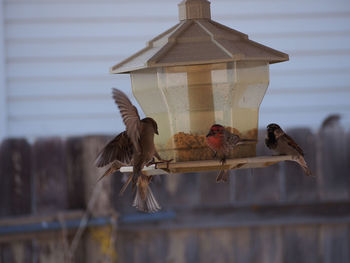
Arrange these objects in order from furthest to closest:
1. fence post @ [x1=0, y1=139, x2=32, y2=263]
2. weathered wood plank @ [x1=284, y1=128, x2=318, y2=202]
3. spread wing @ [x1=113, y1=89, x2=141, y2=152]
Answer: weathered wood plank @ [x1=284, y1=128, x2=318, y2=202], fence post @ [x1=0, y1=139, x2=32, y2=263], spread wing @ [x1=113, y1=89, x2=141, y2=152]

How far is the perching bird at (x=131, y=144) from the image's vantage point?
3.34 m

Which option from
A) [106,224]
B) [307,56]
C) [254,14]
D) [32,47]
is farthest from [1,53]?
[307,56]

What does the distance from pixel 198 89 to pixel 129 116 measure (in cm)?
54

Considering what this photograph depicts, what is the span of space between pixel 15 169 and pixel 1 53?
3.80 feet

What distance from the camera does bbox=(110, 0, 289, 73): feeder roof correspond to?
338 centimetres

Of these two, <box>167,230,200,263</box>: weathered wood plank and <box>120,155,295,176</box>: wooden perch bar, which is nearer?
<box>120,155,295,176</box>: wooden perch bar

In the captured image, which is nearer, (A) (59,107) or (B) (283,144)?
(B) (283,144)

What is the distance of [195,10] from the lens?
3.76m

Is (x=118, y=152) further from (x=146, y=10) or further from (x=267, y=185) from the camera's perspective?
(x=146, y=10)

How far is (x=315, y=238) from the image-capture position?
237 inches

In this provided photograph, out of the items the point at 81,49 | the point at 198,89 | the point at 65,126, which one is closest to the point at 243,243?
the point at 65,126

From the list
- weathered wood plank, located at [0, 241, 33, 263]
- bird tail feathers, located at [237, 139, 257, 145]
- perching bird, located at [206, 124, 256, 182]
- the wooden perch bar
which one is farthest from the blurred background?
perching bird, located at [206, 124, 256, 182]

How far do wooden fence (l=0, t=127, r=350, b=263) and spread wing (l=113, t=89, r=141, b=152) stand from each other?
8.05 ft

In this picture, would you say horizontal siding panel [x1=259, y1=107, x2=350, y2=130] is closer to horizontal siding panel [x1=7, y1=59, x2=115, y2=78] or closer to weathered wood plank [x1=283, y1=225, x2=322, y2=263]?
weathered wood plank [x1=283, y1=225, x2=322, y2=263]
